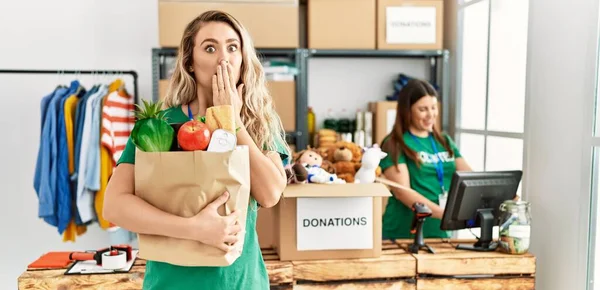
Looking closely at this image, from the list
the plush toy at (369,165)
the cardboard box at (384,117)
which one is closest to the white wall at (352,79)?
the cardboard box at (384,117)

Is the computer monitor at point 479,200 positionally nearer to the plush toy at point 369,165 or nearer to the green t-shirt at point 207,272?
the plush toy at point 369,165

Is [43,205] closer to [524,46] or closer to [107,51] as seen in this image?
[107,51]

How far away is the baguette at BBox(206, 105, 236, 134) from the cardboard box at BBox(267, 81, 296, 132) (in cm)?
216

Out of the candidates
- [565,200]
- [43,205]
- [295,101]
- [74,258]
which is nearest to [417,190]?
[565,200]

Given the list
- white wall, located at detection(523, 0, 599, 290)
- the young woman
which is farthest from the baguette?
the young woman

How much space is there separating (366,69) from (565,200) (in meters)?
1.87

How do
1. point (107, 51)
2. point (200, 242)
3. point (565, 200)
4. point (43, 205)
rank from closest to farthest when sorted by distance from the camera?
point (200, 242) → point (565, 200) → point (43, 205) → point (107, 51)

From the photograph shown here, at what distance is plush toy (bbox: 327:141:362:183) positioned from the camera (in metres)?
2.36

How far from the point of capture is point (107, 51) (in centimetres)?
366

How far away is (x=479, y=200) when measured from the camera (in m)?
2.21

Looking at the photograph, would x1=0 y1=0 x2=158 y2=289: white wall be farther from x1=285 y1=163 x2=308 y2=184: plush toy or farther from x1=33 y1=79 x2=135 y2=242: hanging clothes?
x1=285 y1=163 x2=308 y2=184: plush toy

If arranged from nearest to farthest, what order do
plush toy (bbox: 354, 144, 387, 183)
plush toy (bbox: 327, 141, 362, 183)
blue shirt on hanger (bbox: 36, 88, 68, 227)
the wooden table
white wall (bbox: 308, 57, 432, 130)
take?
the wooden table, plush toy (bbox: 354, 144, 387, 183), plush toy (bbox: 327, 141, 362, 183), blue shirt on hanger (bbox: 36, 88, 68, 227), white wall (bbox: 308, 57, 432, 130)

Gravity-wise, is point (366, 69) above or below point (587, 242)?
above

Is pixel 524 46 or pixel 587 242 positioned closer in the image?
pixel 587 242
